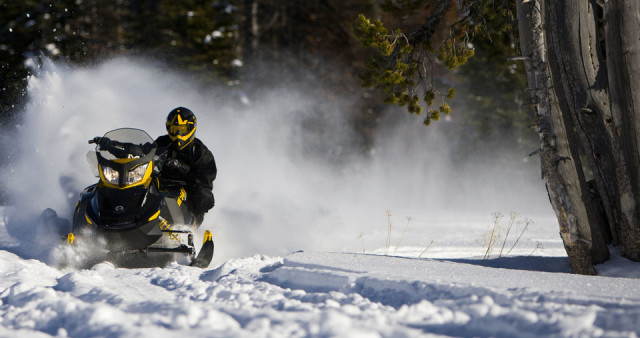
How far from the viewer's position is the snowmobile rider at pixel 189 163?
6105 mm

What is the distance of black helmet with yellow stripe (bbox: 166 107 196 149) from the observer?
20.0 feet

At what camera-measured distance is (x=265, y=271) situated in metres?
4.74

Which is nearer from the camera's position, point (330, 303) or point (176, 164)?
point (330, 303)

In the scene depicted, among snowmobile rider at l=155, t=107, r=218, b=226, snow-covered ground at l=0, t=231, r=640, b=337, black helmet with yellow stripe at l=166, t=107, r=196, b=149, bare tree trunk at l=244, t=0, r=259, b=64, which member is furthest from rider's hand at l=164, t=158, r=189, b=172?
bare tree trunk at l=244, t=0, r=259, b=64

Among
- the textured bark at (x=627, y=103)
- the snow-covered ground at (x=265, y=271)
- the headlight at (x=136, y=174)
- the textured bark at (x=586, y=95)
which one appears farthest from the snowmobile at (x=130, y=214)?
the textured bark at (x=627, y=103)

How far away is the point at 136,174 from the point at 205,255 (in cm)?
102

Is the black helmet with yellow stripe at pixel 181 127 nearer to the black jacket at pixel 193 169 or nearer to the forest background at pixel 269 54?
the black jacket at pixel 193 169

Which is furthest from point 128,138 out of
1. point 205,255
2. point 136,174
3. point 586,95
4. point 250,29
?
→ point 250,29

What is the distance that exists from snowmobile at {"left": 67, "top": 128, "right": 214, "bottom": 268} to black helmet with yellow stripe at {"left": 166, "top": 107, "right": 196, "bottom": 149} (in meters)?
0.39

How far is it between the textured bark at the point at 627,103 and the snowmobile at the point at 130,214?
3770 mm

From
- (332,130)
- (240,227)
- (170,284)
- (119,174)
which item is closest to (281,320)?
(170,284)

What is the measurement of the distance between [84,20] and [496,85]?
1449 centimetres

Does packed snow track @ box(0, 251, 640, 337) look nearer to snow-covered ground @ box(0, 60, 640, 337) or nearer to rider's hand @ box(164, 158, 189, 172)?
snow-covered ground @ box(0, 60, 640, 337)

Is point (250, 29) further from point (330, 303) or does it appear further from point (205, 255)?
point (330, 303)
